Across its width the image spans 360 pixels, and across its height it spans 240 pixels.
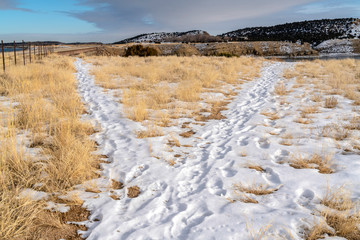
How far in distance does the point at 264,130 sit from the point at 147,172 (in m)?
3.02

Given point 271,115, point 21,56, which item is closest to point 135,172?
point 271,115

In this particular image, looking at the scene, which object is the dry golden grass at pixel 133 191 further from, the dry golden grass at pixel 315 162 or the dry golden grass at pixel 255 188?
the dry golden grass at pixel 315 162

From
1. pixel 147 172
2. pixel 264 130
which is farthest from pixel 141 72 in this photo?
pixel 147 172

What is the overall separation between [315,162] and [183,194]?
224cm

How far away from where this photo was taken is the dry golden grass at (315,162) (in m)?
3.49

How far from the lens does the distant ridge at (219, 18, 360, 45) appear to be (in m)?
74.3

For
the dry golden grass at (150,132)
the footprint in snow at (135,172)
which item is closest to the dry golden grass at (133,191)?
the footprint in snow at (135,172)

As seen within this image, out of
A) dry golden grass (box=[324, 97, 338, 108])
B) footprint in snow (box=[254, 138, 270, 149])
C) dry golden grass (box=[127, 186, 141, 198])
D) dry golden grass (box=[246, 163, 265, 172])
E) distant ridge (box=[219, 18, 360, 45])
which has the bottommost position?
dry golden grass (box=[127, 186, 141, 198])

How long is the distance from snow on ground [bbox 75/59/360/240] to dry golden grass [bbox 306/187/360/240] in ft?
0.35

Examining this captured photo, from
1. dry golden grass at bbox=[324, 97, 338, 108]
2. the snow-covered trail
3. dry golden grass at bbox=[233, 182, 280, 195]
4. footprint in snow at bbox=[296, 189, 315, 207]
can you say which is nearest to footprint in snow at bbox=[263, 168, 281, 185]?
the snow-covered trail

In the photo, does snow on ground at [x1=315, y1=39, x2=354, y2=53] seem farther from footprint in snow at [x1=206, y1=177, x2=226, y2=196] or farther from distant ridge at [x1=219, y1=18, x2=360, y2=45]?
footprint in snow at [x1=206, y1=177, x2=226, y2=196]

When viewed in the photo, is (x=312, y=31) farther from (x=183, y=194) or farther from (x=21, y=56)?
(x=183, y=194)

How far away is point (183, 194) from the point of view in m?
2.93

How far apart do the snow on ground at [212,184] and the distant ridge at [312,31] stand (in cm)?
7473
